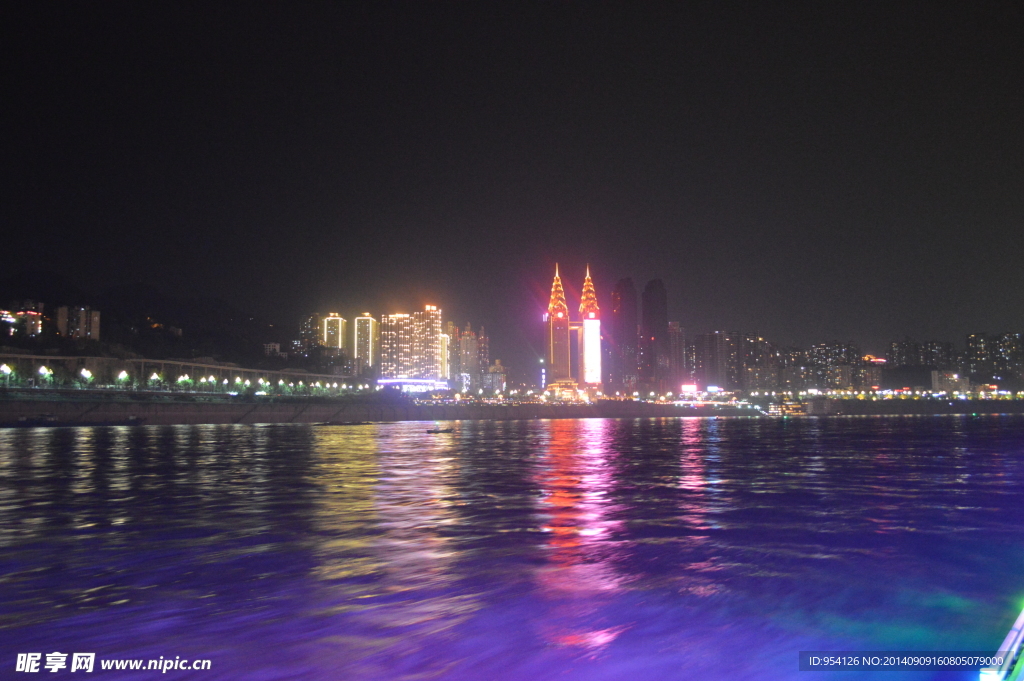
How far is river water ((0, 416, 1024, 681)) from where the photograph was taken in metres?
6.74

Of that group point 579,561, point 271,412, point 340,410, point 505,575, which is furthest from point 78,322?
point 505,575

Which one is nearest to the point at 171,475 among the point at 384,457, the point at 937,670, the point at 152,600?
the point at 384,457

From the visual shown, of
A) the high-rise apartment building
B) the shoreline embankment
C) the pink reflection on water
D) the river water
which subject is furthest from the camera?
the high-rise apartment building

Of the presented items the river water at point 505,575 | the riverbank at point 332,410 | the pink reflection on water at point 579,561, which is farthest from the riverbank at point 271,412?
the pink reflection on water at point 579,561

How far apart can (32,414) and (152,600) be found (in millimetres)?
83314

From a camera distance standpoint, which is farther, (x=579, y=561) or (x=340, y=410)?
(x=340, y=410)

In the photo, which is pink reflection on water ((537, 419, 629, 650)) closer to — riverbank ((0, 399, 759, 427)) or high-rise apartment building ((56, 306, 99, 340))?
riverbank ((0, 399, 759, 427))

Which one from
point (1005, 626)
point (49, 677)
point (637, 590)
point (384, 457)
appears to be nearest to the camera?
point (49, 677)

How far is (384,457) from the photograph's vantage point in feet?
111

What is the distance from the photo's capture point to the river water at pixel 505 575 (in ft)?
22.1

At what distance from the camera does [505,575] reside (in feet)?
32.7

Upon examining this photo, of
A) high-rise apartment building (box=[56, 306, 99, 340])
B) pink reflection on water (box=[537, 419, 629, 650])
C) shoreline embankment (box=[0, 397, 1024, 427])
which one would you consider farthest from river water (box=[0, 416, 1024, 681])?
high-rise apartment building (box=[56, 306, 99, 340])

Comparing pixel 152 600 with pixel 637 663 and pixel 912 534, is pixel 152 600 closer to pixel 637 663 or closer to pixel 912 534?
pixel 637 663

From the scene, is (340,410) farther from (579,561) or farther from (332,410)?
(579,561)
